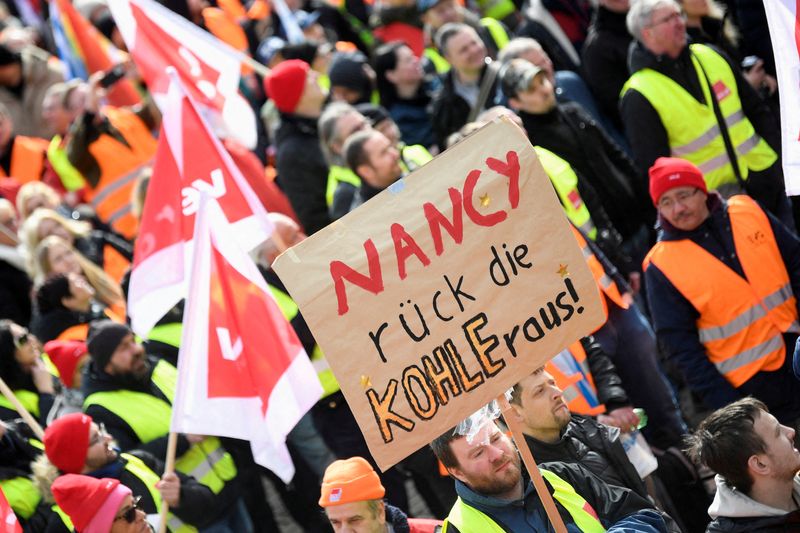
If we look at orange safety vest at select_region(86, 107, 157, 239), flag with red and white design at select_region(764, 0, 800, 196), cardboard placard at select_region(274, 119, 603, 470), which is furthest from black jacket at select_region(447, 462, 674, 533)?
orange safety vest at select_region(86, 107, 157, 239)

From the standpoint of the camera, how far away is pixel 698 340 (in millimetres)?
6117

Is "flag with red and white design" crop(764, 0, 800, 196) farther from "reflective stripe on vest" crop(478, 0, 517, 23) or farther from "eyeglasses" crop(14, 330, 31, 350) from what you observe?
"reflective stripe on vest" crop(478, 0, 517, 23)

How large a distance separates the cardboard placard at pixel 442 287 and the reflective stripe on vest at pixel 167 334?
3183 millimetres

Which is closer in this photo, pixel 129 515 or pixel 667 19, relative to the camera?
pixel 129 515

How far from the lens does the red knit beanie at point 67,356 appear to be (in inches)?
280

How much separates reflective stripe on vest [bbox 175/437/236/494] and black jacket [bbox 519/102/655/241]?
2.52 meters

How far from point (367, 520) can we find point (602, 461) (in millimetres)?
954

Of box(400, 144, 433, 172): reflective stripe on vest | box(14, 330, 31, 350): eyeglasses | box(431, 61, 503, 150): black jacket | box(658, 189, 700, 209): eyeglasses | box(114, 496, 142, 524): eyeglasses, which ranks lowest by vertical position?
box(114, 496, 142, 524): eyeglasses

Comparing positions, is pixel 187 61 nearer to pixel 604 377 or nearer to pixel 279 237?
pixel 279 237

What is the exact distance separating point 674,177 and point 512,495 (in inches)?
85.6

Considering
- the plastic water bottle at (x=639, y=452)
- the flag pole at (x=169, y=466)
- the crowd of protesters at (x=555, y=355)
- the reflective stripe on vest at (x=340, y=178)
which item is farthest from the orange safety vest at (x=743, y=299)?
the reflective stripe on vest at (x=340, y=178)

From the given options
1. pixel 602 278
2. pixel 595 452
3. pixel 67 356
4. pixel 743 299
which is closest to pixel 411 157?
pixel 602 278

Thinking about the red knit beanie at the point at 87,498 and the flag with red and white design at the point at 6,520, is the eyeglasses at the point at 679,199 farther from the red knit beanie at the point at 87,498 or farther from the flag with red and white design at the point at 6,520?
the flag with red and white design at the point at 6,520

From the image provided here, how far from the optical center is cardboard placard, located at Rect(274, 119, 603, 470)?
430cm
